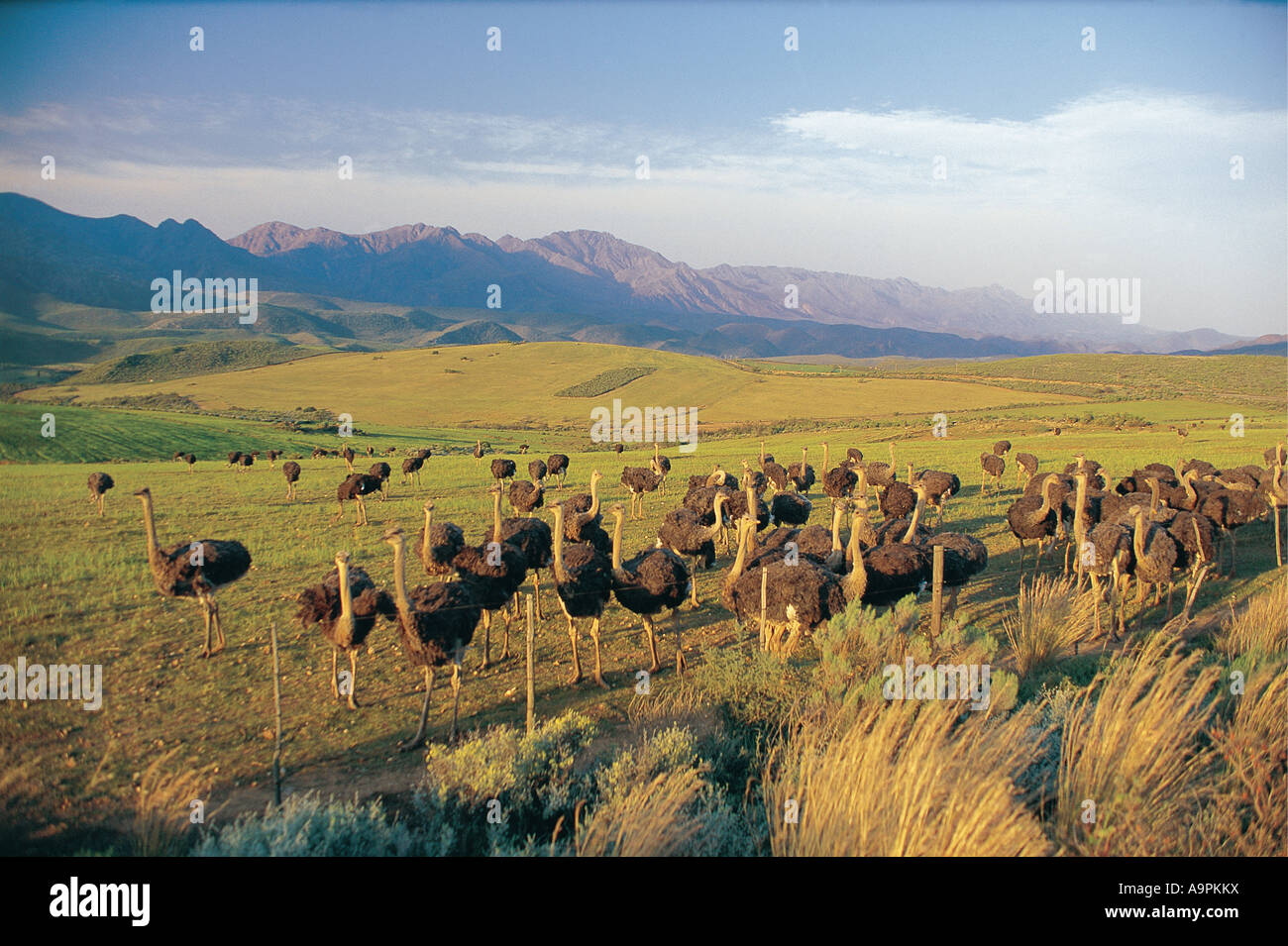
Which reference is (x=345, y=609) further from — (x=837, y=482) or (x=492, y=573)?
(x=837, y=482)

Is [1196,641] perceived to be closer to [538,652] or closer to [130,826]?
[538,652]

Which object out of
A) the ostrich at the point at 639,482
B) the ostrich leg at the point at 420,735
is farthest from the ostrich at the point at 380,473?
the ostrich leg at the point at 420,735

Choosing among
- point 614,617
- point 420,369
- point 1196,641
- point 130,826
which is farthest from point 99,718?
point 420,369

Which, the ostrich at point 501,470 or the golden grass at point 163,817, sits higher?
the ostrich at point 501,470

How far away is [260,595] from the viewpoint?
1416cm

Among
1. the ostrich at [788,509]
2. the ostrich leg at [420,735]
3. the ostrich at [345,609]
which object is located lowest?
the ostrich leg at [420,735]

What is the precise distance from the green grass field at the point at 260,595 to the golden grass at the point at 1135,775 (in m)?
4.41

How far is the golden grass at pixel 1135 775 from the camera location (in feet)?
18.0

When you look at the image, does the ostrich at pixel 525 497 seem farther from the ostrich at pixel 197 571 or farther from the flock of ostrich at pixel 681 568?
the ostrich at pixel 197 571

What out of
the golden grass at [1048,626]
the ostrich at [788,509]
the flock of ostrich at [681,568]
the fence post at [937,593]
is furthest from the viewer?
the ostrich at [788,509]

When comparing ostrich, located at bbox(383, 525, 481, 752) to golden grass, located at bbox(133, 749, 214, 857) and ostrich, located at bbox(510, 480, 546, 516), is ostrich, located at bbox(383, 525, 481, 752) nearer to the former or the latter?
golden grass, located at bbox(133, 749, 214, 857)

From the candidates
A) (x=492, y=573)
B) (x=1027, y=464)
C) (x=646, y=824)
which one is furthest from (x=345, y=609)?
(x=1027, y=464)

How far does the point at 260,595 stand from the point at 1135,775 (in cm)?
1395
